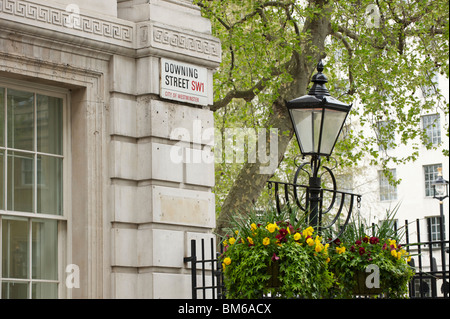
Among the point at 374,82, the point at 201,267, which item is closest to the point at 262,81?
the point at 374,82

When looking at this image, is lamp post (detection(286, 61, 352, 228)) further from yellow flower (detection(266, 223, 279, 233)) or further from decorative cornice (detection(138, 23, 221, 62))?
decorative cornice (detection(138, 23, 221, 62))

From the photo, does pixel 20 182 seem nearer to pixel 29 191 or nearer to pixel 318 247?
pixel 29 191

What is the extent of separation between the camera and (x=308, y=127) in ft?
28.9

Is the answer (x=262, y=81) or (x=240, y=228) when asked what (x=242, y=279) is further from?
(x=262, y=81)

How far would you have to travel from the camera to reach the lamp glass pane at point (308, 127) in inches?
346

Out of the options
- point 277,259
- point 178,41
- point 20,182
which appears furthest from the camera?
point 178,41

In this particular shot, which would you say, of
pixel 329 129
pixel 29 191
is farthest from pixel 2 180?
pixel 329 129

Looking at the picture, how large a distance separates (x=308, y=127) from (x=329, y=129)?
0.21 metres

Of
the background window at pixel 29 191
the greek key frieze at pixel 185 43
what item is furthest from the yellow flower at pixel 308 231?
the greek key frieze at pixel 185 43

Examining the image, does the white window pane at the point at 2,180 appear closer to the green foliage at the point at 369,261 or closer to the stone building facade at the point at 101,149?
the stone building facade at the point at 101,149

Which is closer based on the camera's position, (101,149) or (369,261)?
(369,261)

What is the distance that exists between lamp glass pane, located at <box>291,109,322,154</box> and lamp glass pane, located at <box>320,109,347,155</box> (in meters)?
0.07

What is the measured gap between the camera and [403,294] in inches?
343

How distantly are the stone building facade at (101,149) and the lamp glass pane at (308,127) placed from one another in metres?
1.57
